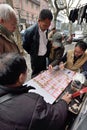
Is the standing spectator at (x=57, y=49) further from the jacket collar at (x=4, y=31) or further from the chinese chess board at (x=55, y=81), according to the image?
the jacket collar at (x=4, y=31)

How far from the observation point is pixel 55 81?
190 centimetres

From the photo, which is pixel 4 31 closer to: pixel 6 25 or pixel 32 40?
pixel 6 25

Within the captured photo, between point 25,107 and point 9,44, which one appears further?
point 9,44

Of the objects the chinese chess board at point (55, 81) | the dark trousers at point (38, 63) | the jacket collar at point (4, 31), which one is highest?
the jacket collar at point (4, 31)

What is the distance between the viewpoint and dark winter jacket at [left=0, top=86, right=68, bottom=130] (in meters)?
0.98

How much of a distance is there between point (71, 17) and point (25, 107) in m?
5.08

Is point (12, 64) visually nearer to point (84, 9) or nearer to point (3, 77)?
point (3, 77)

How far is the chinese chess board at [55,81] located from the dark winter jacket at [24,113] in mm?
522

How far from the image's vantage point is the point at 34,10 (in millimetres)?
37188

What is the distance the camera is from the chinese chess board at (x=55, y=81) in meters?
1.71

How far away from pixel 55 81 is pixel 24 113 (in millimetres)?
940

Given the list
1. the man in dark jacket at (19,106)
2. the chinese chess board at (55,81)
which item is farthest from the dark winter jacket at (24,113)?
the chinese chess board at (55,81)

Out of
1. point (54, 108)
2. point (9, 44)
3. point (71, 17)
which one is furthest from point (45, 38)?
point (71, 17)

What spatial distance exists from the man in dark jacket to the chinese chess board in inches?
20.1
